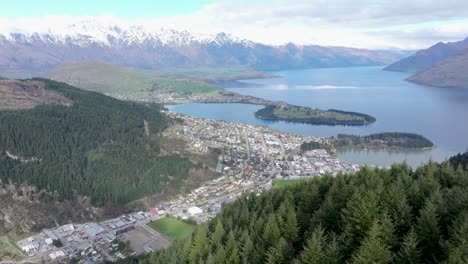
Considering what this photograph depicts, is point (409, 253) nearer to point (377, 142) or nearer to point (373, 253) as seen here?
point (373, 253)

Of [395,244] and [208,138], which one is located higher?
[395,244]

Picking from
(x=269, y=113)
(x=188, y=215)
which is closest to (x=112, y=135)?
(x=188, y=215)

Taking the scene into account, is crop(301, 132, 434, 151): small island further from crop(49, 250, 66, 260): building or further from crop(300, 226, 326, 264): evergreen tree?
crop(300, 226, 326, 264): evergreen tree

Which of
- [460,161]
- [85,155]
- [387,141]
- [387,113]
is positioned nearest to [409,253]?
[460,161]

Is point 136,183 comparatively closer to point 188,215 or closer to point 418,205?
point 188,215

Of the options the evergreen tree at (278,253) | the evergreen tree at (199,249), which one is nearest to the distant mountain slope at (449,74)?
the evergreen tree at (199,249)

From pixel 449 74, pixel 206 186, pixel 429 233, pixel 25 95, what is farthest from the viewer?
pixel 449 74

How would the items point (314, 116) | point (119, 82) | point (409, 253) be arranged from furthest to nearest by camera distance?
point (119, 82) → point (314, 116) → point (409, 253)
